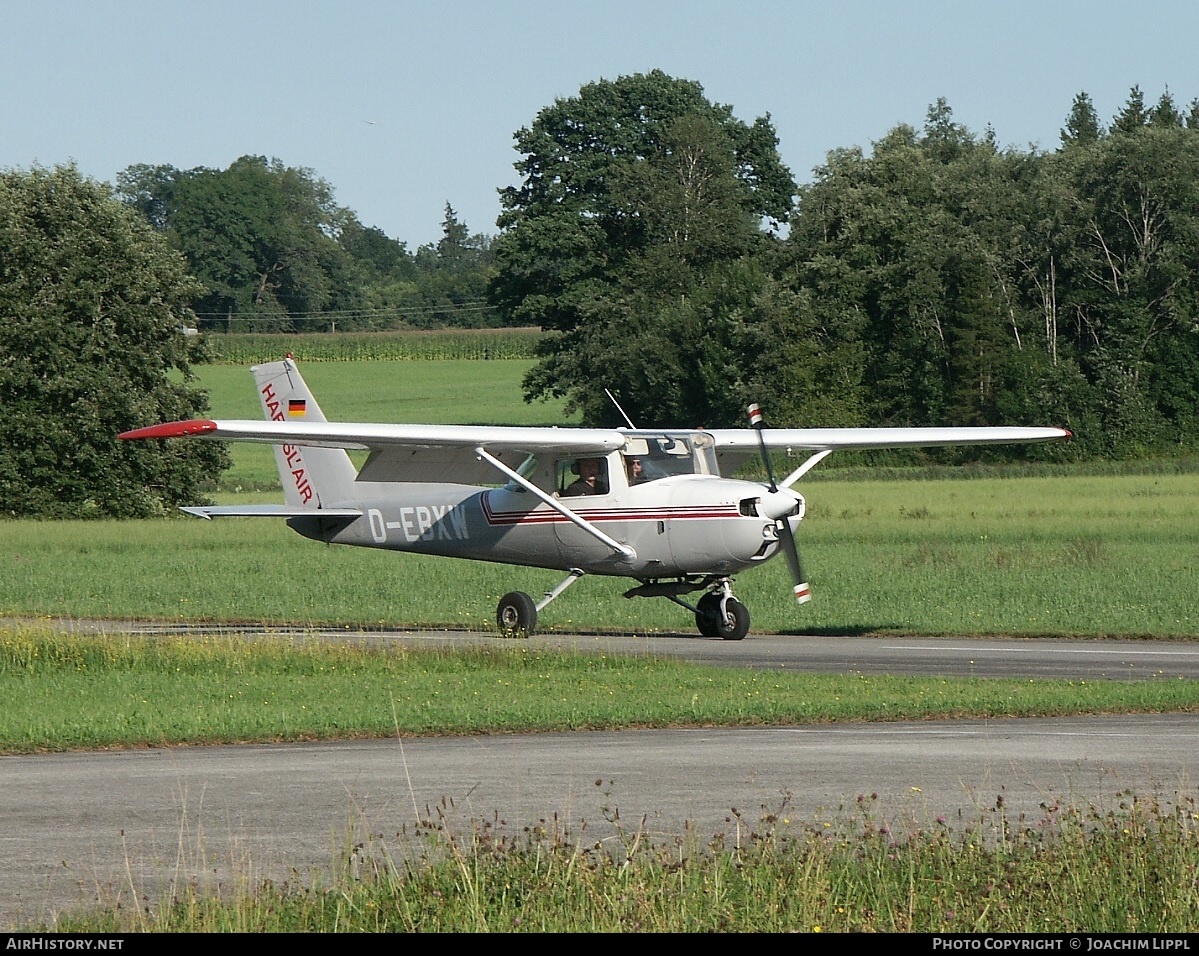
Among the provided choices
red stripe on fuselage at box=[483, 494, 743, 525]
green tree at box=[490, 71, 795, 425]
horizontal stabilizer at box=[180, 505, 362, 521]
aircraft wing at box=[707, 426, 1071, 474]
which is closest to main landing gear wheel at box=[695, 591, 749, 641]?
red stripe on fuselage at box=[483, 494, 743, 525]

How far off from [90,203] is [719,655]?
3946 centimetres

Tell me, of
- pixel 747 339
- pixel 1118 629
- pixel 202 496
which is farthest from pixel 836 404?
pixel 1118 629

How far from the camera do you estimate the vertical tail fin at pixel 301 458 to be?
25.2 meters

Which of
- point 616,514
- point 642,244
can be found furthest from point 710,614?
Answer: point 642,244

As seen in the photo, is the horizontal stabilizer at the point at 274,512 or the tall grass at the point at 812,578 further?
the tall grass at the point at 812,578

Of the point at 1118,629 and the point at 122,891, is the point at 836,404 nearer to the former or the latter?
the point at 1118,629

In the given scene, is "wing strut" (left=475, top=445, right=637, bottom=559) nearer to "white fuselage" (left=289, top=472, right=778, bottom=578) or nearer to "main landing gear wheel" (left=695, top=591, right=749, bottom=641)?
"white fuselage" (left=289, top=472, right=778, bottom=578)

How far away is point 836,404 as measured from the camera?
72500 mm

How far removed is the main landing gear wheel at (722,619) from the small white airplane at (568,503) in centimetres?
2

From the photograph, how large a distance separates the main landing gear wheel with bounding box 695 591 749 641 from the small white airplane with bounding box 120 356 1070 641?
2 centimetres

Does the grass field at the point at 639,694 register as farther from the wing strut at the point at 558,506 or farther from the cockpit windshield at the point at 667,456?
the cockpit windshield at the point at 667,456

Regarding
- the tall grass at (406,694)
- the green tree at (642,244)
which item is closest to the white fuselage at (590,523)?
the tall grass at (406,694)

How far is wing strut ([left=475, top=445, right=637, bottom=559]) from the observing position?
21969 mm

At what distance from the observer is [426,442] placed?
72.4 ft
